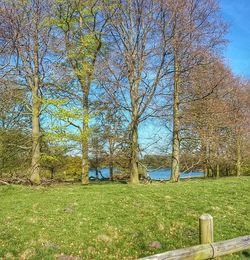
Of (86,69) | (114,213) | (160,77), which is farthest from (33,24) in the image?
(114,213)

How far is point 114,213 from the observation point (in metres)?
14.7

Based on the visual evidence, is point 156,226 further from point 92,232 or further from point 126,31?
point 126,31

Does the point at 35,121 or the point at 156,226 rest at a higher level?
the point at 35,121

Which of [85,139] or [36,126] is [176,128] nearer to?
[85,139]

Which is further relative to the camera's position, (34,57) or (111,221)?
(34,57)

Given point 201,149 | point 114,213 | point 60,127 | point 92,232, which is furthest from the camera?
point 201,149

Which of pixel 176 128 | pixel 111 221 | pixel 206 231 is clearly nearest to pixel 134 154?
pixel 176 128

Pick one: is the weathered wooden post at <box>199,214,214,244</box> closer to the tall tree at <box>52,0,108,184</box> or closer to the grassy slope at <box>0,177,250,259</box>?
the grassy slope at <box>0,177,250,259</box>

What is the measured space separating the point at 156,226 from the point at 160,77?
52.5ft

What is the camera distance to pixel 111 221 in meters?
13.7

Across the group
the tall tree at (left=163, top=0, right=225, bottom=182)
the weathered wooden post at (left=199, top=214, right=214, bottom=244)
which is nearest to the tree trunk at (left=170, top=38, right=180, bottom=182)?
the tall tree at (left=163, top=0, right=225, bottom=182)

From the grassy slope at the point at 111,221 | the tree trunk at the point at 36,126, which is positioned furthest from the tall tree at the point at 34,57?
the grassy slope at the point at 111,221

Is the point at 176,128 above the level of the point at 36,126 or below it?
above

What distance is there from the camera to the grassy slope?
38.0 feet
